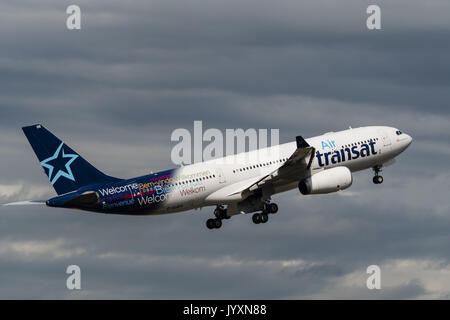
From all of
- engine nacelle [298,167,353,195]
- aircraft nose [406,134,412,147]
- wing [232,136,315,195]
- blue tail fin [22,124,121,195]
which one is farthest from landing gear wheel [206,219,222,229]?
aircraft nose [406,134,412,147]

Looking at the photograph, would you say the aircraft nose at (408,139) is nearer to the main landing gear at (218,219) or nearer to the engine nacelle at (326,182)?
the engine nacelle at (326,182)

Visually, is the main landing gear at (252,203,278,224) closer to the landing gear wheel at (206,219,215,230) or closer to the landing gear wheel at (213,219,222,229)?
the landing gear wheel at (213,219,222,229)

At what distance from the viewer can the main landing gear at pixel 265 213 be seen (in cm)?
8356

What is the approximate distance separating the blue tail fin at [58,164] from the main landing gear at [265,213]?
15.3m

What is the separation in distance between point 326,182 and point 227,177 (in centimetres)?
891

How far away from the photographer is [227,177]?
3196 inches

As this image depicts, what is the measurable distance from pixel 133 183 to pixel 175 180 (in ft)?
12.7

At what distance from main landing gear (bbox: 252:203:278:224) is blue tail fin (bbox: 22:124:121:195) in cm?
1531

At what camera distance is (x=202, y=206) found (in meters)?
81.6

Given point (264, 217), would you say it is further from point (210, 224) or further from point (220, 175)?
point (220, 175)

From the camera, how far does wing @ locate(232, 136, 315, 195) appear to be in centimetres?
7969
